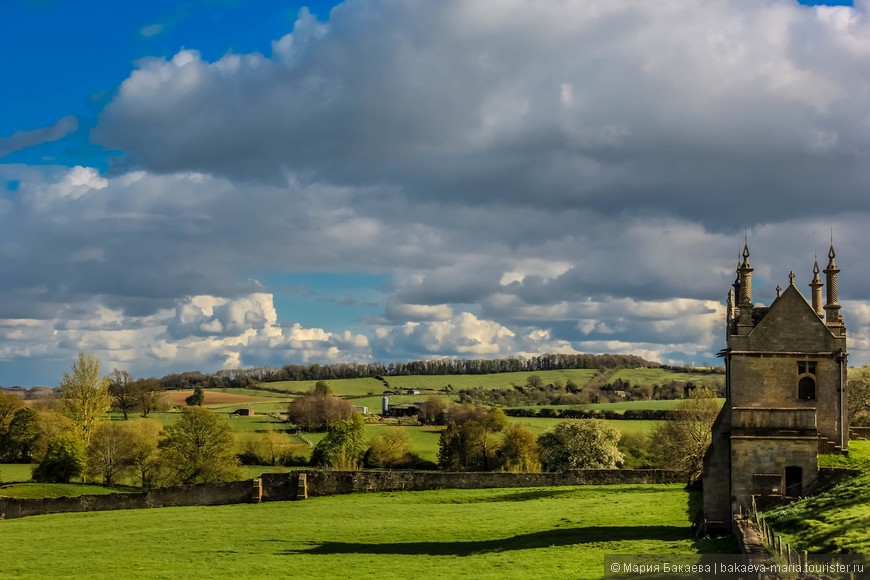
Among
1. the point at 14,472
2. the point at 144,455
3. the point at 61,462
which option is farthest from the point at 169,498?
the point at 14,472

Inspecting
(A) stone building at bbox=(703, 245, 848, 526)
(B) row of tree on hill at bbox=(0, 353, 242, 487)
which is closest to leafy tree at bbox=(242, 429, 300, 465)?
(B) row of tree on hill at bbox=(0, 353, 242, 487)

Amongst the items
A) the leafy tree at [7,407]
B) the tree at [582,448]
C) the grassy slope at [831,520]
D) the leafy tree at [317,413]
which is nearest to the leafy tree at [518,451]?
the tree at [582,448]

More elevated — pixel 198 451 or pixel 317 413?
pixel 198 451

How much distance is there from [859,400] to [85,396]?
7781 cm

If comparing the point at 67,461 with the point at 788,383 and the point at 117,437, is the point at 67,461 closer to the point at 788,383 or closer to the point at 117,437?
the point at 117,437

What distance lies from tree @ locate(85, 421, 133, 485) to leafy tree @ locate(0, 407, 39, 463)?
46.3 ft

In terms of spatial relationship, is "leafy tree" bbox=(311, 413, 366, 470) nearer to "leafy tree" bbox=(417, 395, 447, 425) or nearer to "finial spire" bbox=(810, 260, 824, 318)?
"leafy tree" bbox=(417, 395, 447, 425)

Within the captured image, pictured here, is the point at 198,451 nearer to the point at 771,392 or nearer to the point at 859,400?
the point at 771,392

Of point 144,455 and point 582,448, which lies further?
point 144,455

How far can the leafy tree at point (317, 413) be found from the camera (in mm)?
120312

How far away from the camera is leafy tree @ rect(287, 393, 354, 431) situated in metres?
120

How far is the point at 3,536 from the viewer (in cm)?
4466

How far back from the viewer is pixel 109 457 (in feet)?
259

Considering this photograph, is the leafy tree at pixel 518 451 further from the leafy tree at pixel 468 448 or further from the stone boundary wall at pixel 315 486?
the stone boundary wall at pixel 315 486
